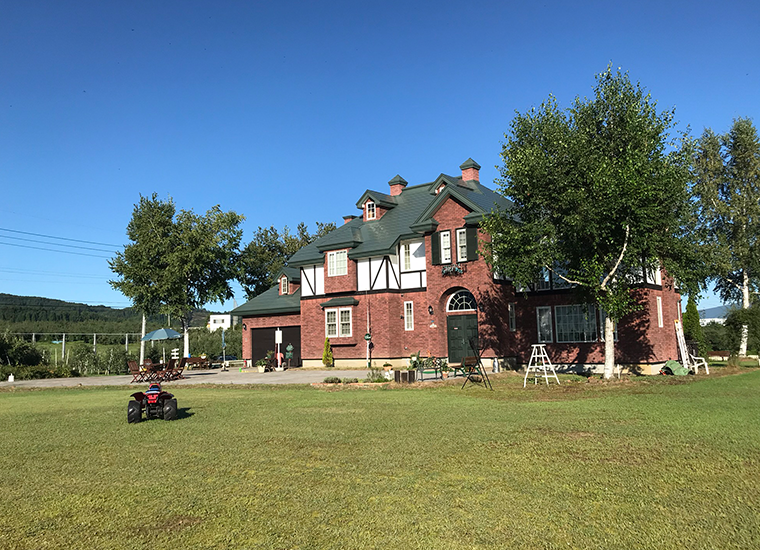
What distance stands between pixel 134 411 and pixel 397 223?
2460cm

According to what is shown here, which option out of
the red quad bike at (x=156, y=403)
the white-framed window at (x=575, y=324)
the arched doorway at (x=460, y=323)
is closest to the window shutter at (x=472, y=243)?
the arched doorway at (x=460, y=323)

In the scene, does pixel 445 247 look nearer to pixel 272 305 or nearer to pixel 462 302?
pixel 462 302

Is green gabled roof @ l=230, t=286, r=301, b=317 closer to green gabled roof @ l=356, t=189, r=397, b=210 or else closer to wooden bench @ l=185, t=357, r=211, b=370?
wooden bench @ l=185, t=357, r=211, b=370

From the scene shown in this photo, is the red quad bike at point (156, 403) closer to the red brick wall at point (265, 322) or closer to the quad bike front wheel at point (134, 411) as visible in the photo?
the quad bike front wheel at point (134, 411)

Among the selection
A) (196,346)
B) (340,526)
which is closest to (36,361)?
(196,346)

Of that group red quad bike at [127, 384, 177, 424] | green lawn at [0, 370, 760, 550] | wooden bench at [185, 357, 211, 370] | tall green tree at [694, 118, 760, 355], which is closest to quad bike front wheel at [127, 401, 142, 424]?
red quad bike at [127, 384, 177, 424]

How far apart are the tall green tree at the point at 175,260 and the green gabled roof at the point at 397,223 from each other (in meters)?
7.97

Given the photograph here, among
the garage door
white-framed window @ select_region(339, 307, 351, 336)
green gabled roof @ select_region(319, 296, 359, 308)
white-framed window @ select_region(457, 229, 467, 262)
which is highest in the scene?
white-framed window @ select_region(457, 229, 467, 262)

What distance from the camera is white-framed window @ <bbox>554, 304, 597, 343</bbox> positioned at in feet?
85.4

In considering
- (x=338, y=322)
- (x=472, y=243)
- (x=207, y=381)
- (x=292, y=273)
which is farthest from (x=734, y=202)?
(x=207, y=381)

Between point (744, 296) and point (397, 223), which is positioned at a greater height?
point (397, 223)

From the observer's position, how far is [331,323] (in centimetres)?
3441

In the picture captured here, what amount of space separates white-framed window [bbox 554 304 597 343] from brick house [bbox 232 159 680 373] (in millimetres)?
46

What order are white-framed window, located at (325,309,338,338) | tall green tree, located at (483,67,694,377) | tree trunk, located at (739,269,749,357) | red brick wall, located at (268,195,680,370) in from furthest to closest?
tree trunk, located at (739,269,749,357) → white-framed window, located at (325,309,338,338) → red brick wall, located at (268,195,680,370) → tall green tree, located at (483,67,694,377)
